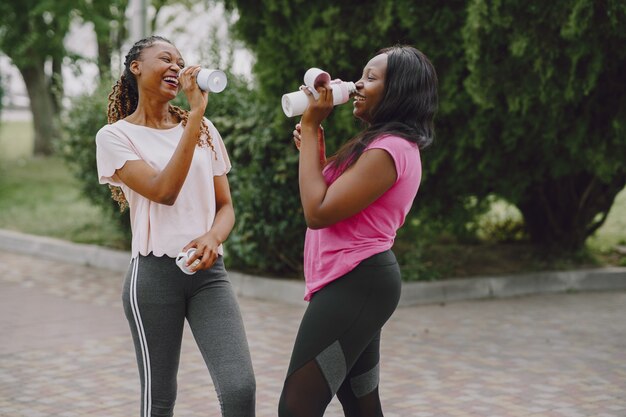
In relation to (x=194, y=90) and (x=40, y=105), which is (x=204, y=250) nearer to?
(x=194, y=90)

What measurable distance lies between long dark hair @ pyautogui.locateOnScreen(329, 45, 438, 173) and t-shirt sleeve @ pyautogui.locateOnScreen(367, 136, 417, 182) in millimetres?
37

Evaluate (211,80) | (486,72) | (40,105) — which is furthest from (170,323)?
(40,105)

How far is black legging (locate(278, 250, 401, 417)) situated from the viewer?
3.33m

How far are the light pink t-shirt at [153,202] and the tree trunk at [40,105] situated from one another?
16.6m

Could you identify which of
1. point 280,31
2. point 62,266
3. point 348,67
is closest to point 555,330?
point 348,67

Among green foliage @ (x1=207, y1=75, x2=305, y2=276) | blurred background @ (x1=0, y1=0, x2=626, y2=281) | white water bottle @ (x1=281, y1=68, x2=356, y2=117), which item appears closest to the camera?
white water bottle @ (x1=281, y1=68, x2=356, y2=117)

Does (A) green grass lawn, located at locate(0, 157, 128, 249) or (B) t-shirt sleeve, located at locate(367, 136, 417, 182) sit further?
(A) green grass lawn, located at locate(0, 157, 128, 249)

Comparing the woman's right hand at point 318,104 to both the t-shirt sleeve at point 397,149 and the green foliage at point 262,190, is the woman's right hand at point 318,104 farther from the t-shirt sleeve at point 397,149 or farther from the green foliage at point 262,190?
the green foliage at point 262,190

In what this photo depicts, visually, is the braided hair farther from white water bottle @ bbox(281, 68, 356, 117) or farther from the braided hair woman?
white water bottle @ bbox(281, 68, 356, 117)

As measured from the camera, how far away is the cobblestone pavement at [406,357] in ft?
18.4

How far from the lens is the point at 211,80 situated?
11.2ft

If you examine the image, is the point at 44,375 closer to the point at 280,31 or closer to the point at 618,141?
the point at 280,31

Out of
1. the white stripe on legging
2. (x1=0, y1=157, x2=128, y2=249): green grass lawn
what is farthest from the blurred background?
the white stripe on legging

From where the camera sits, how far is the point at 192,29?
79.6 feet
